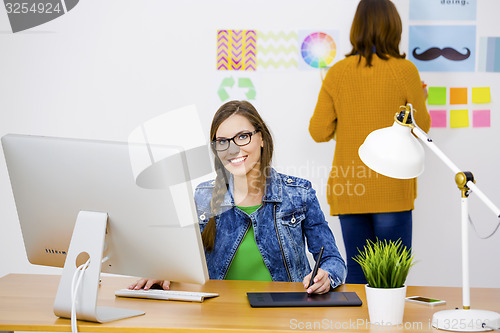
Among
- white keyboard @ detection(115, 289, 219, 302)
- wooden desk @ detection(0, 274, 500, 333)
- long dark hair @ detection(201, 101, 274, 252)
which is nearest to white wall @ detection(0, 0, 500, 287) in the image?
long dark hair @ detection(201, 101, 274, 252)

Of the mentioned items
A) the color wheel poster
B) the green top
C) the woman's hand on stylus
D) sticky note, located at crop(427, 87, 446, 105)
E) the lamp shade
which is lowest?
the green top

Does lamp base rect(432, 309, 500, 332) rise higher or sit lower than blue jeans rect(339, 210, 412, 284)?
higher

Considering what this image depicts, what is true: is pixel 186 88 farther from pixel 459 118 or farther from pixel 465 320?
pixel 465 320

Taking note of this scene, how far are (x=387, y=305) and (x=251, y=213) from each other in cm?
74

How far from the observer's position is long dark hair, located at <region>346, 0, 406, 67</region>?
8.36 feet

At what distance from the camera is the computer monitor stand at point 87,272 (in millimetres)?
1288

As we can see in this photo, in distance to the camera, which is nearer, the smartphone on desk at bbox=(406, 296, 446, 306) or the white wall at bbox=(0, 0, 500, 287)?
the smartphone on desk at bbox=(406, 296, 446, 306)

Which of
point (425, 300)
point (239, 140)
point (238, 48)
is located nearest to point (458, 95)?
point (238, 48)

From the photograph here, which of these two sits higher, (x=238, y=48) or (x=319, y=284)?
(x=238, y=48)

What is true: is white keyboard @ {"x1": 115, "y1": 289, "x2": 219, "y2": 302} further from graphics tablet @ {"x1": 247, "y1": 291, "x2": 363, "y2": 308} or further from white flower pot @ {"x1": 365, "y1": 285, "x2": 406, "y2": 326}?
white flower pot @ {"x1": 365, "y1": 285, "x2": 406, "y2": 326}

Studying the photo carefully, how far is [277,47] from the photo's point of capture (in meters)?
3.27

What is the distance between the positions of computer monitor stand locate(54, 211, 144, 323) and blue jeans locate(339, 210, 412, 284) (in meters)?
1.50

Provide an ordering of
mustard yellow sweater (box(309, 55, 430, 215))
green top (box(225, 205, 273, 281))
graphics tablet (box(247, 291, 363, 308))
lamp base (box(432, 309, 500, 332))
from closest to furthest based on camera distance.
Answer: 1. lamp base (box(432, 309, 500, 332))
2. graphics tablet (box(247, 291, 363, 308))
3. green top (box(225, 205, 273, 281))
4. mustard yellow sweater (box(309, 55, 430, 215))

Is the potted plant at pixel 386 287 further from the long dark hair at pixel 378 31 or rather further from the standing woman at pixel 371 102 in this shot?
the long dark hair at pixel 378 31
